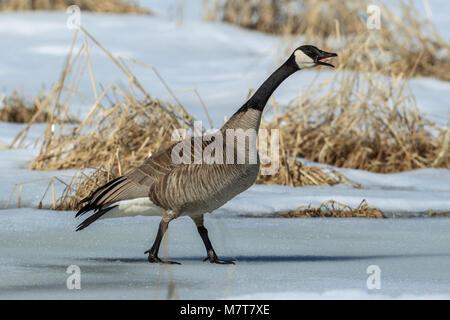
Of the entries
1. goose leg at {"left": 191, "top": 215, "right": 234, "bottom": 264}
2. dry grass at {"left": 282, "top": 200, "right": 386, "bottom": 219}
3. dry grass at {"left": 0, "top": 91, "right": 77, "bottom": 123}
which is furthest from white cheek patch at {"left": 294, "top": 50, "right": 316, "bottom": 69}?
dry grass at {"left": 0, "top": 91, "right": 77, "bottom": 123}

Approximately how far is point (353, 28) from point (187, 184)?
1024 centimetres

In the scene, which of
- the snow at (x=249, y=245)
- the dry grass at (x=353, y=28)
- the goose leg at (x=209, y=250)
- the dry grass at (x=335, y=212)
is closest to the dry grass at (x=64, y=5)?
the dry grass at (x=353, y=28)

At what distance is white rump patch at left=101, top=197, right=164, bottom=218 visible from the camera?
4.89 m

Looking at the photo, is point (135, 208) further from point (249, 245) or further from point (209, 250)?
point (249, 245)

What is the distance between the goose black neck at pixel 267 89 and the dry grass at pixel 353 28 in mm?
4156

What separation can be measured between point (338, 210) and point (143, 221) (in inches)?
62.0

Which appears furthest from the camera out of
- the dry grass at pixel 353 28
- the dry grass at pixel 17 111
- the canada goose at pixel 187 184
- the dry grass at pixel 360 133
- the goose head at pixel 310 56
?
the dry grass at pixel 353 28

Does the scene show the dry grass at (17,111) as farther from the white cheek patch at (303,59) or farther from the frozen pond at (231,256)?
the white cheek patch at (303,59)

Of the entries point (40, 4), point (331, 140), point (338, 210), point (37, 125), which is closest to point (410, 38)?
point (331, 140)

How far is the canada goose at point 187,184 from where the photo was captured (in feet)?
15.4

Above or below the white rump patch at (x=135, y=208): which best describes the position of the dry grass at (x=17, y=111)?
below

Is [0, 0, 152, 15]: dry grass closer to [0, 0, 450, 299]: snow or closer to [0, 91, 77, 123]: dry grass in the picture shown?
[0, 91, 77, 123]: dry grass

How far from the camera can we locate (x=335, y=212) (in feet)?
21.9
